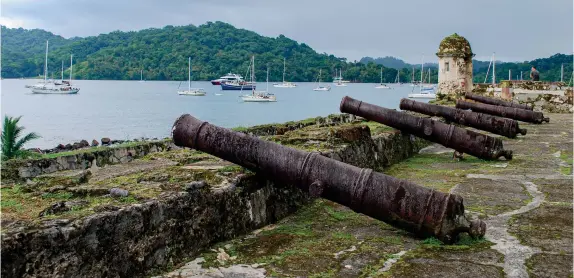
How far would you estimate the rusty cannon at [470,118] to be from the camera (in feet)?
42.2

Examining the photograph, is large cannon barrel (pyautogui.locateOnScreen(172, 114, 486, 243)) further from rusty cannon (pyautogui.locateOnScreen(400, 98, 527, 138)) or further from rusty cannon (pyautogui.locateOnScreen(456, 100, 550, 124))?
rusty cannon (pyautogui.locateOnScreen(456, 100, 550, 124))

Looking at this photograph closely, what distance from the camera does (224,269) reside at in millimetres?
4133

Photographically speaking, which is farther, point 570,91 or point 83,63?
point 83,63

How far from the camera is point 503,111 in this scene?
16797 mm

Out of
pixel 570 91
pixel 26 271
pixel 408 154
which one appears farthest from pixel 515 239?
pixel 570 91

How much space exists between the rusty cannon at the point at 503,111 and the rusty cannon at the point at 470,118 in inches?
127

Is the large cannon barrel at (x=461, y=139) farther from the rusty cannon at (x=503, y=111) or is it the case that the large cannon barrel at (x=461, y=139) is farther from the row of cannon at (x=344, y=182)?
the rusty cannon at (x=503, y=111)

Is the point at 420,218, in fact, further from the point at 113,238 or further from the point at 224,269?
the point at 113,238

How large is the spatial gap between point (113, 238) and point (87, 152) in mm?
7814

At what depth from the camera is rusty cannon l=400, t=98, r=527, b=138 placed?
42.2 ft

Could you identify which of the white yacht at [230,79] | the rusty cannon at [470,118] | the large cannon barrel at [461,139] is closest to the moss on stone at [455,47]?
the rusty cannon at [470,118]

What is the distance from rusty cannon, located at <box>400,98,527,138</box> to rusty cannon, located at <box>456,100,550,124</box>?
10.6ft

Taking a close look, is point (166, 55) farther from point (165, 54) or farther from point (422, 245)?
point (422, 245)

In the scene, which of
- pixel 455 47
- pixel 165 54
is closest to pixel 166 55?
pixel 165 54
